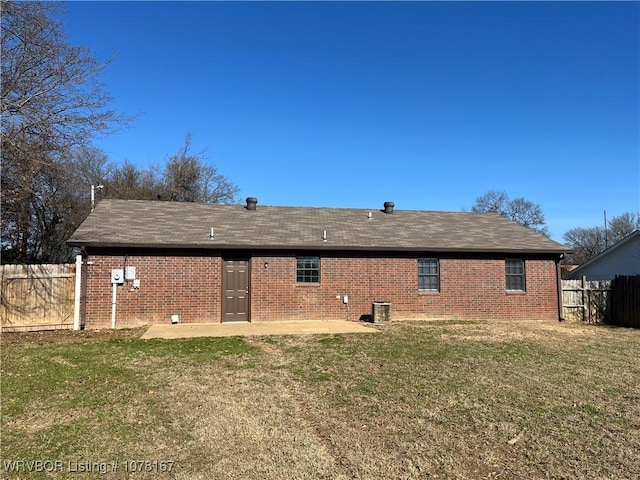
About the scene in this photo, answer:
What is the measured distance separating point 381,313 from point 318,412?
28.8 ft

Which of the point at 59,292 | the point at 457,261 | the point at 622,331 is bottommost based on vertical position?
the point at 622,331

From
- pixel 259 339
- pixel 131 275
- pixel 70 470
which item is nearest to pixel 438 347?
pixel 259 339

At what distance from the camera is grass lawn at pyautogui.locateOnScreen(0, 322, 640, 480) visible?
13.2 feet

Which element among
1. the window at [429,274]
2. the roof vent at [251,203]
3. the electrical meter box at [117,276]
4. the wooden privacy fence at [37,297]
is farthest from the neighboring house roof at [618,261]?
the wooden privacy fence at [37,297]

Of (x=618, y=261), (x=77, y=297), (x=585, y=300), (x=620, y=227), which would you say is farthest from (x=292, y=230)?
(x=620, y=227)

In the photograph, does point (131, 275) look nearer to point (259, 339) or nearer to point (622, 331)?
point (259, 339)

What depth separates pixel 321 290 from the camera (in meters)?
14.6

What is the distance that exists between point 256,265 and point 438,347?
21.5 feet

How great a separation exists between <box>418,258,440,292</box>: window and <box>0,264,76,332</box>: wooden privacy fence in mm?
11001

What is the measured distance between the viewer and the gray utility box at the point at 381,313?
549 inches

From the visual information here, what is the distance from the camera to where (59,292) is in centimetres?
1237

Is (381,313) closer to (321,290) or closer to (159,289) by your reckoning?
(321,290)

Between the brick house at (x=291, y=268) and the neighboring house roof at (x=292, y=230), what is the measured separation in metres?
0.04

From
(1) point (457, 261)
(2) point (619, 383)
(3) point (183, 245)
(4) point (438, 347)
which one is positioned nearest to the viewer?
(2) point (619, 383)
